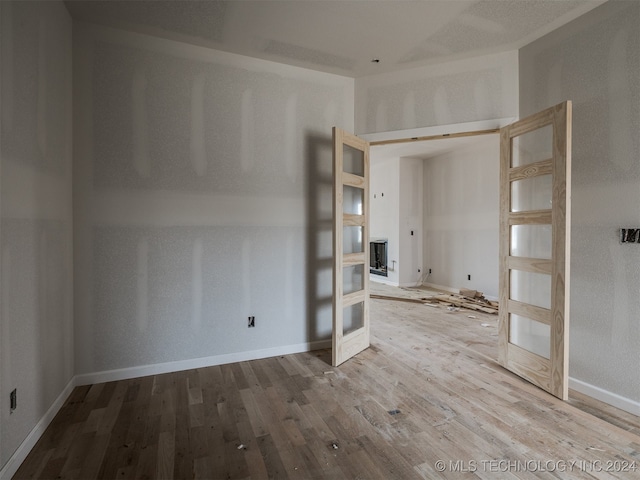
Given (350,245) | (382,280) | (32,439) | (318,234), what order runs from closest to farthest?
(32,439)
(350,245)
(318,234)
(382,280)

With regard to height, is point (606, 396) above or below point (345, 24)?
below

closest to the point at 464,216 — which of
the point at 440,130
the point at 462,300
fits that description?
the point at 462,300

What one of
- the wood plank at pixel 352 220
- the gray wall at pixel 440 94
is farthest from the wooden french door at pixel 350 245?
the gray wall at pixel 440 94

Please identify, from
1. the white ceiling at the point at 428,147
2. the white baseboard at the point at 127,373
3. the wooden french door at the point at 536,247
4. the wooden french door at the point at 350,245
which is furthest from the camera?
the white ceiling at the point at 428,147

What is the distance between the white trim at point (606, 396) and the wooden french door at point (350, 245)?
1791 mm

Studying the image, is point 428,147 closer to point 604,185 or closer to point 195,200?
point 604,185

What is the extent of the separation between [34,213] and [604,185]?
3844mm

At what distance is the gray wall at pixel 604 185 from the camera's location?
2.26 metres

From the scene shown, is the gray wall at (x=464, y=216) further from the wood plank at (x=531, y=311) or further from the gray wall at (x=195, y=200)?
the gray wall at (x=195, y=200)

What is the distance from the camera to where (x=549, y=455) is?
182cm

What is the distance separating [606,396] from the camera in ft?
7.84

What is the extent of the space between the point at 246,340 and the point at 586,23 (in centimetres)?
388

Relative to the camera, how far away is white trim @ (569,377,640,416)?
7.38 ft

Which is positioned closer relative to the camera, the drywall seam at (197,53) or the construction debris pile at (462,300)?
the drywall seam at (197,53)
